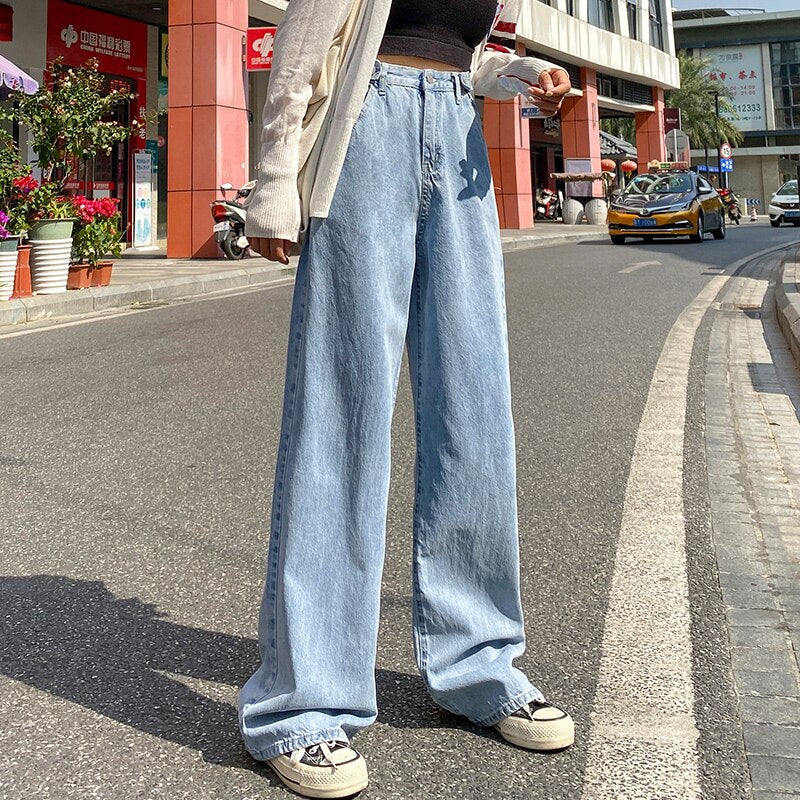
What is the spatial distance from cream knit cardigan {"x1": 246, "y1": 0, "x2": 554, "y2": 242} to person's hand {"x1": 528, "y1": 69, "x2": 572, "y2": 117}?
40 cm

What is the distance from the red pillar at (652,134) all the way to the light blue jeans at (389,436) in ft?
138

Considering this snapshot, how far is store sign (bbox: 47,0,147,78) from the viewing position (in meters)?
18.7

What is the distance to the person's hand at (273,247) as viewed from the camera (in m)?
1.99

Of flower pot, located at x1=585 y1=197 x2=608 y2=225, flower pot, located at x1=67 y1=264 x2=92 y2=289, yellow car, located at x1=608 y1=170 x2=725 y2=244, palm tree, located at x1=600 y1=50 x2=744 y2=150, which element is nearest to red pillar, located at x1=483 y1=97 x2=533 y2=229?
flower pot, located at x1=585 y1=197 x2=608 y2=225

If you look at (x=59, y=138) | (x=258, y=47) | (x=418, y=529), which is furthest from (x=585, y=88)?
(x=418, y=529)

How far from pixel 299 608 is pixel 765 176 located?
81.3 m

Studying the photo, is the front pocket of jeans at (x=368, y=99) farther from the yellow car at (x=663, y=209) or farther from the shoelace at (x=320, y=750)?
the yellow car at (x=663, y=209)

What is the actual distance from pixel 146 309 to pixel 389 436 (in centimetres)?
913

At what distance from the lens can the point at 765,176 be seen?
77062mm

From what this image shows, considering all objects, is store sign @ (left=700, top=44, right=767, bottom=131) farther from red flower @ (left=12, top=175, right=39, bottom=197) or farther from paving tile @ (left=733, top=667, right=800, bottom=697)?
paving tile @ (left=733, top=667, right=800, bottom=697)

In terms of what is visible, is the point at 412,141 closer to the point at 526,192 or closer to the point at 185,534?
the point at 185,534

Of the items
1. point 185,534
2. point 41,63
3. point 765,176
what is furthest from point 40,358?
point 765,176

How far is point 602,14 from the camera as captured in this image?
36125mm

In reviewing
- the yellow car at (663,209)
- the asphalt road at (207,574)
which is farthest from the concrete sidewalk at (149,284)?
the yellow car at (663,209)
